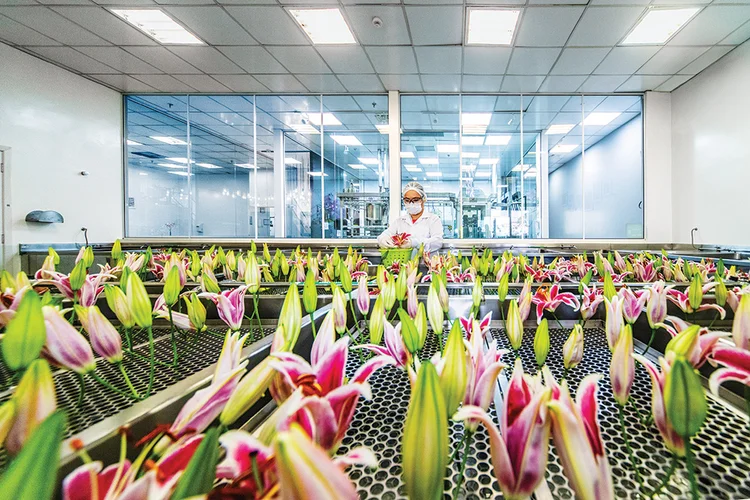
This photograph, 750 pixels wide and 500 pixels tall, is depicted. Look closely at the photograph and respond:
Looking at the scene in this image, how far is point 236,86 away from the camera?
543 cm

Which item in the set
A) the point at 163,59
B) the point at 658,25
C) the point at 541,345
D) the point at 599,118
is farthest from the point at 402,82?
the point at 541,345

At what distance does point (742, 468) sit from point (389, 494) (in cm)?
38

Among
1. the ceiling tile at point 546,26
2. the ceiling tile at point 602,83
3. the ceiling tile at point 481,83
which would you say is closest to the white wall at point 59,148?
the ceiling tile at point 481,83

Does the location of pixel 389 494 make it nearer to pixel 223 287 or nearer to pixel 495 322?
pixel 495 322

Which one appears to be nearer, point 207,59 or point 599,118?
point 207,59

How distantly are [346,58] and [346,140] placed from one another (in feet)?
11.0

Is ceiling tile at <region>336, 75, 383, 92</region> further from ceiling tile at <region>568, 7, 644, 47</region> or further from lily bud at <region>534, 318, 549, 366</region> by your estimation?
lily bud at <region>534, 318, 549, 366</region>

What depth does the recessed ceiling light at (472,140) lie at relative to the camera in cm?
728

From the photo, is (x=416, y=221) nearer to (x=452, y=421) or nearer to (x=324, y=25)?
(x=324, y=25)

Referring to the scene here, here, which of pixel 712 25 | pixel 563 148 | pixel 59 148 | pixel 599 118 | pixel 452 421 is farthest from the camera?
pixel 563 148

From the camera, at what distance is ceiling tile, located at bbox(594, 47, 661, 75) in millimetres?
4137

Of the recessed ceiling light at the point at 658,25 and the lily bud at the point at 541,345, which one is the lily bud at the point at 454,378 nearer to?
the lily bud at the point at 541,345

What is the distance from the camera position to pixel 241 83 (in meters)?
5.32

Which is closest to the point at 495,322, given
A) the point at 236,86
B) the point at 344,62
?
the point at 344,62
